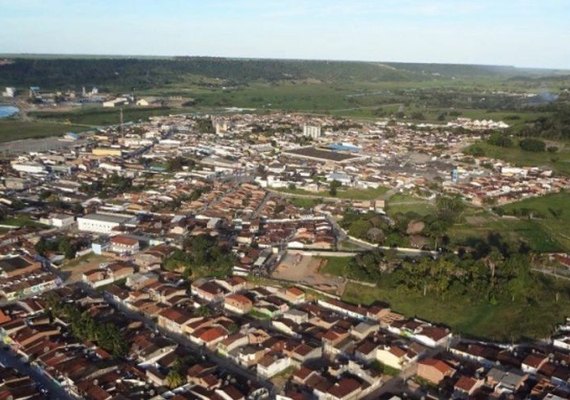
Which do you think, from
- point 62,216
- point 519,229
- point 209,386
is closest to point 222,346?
point 209,386

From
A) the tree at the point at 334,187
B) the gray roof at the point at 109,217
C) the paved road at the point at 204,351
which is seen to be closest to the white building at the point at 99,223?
the gray roof at the point at 109,217

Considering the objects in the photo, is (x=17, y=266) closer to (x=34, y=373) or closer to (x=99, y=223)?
(x=99, y=223)

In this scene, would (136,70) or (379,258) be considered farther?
(136,70)

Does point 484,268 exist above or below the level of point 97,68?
below

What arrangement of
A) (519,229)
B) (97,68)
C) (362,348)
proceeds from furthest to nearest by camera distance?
(97,68)
(519,229)
(362,348)

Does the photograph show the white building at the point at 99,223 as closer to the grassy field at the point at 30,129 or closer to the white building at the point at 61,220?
the white building at the point at 61,220

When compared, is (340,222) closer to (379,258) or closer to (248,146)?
(379,258)

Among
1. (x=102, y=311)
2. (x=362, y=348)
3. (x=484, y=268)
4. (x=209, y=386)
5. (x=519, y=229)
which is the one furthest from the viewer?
(x=519, y=229)
